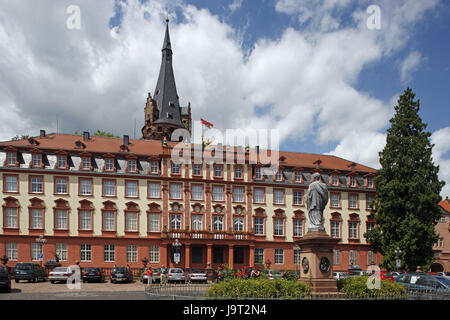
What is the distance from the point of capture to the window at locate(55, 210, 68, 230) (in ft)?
163

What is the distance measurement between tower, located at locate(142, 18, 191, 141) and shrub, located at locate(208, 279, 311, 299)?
67.0 meters

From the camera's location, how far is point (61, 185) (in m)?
50.5

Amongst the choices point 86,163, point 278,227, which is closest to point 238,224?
point 278,227

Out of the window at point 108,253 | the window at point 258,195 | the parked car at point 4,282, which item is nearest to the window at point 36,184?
the window at point 108,253

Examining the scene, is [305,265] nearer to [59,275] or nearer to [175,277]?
[175,277]

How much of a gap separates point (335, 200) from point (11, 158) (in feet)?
123

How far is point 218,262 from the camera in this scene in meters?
53.3

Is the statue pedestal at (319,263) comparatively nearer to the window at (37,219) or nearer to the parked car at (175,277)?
the parked car at (175,277)

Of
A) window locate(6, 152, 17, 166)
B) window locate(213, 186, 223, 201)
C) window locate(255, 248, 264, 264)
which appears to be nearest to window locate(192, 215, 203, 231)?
window locate(213, 186, 223, 201)

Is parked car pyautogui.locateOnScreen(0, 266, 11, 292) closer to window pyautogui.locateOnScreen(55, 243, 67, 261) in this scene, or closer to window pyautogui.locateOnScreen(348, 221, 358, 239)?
window pyautogui.locateOnScreen(55, 243, 67, 261)
